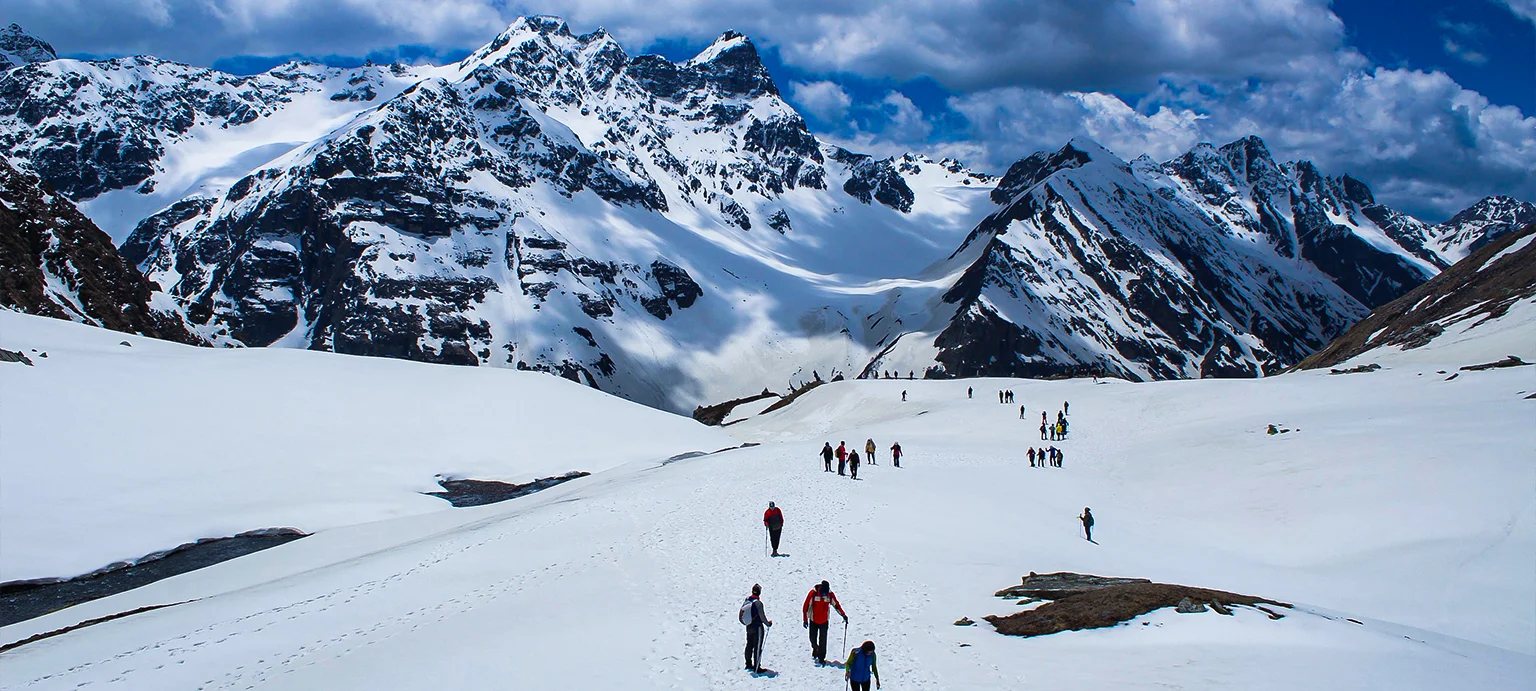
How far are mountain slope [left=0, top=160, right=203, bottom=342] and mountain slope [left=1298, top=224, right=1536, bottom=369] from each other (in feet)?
352

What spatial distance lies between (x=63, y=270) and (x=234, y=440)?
5259 cm

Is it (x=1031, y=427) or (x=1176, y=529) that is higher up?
(x=1031, y=427)

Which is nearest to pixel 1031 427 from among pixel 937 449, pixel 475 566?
pixel 937 449

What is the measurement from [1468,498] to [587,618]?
29.3 meters

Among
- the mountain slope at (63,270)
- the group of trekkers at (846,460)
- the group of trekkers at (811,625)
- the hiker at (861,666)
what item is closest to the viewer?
the hiker at (861,666)

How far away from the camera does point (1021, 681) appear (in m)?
15.0

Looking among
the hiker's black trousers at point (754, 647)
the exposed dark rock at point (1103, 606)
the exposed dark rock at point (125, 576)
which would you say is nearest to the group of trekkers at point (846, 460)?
the exposed dark rock at point (1103, 606)

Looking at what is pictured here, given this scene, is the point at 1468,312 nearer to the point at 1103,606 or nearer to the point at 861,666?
the point at 1103,606

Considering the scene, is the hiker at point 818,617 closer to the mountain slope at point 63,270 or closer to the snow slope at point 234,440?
the snow slope at point 234,440

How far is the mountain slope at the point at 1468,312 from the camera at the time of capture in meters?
63.7

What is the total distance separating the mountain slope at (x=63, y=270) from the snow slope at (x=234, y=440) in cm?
2382

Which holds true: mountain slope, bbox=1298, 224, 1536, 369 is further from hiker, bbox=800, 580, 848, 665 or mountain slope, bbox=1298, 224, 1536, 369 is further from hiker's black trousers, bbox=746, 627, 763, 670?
hiker's black trousers, bbox=746, 627, 763, 670

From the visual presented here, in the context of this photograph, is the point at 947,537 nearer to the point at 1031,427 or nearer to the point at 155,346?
the point at 1031,427

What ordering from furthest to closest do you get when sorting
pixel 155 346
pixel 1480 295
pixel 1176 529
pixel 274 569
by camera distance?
pixel 1480 295 < pixel 155 346 < pixel 1176 529 < pixel 274 569
